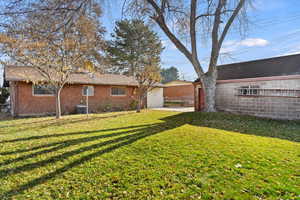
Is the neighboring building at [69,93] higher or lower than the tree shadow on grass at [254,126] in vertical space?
higher

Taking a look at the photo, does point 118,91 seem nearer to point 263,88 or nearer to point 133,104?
point 133,104

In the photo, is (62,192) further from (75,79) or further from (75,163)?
(75,79)

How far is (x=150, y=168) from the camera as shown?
332 cm

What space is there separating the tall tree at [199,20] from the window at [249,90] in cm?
235

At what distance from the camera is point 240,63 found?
13125mm

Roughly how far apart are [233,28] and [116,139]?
938 centimetres

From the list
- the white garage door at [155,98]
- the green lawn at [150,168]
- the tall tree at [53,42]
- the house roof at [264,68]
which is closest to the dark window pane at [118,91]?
the white garage door at [155,98]

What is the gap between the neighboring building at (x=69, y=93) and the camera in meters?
11.0

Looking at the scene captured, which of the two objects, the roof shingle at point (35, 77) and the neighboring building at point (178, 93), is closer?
the roof shingle at point (35, 77)

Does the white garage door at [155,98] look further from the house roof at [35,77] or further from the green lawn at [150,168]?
the green lawn at [150,168]

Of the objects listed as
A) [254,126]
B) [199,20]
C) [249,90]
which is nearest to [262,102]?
[249,90]

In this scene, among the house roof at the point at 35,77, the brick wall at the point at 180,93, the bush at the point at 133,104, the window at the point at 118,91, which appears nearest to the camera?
the house roof at the point at 35,77

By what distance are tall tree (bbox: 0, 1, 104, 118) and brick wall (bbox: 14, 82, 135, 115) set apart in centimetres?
273

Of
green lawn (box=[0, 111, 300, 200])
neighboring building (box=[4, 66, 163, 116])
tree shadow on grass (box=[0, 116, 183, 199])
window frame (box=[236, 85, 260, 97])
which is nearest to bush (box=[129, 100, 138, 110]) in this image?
neighboring building (box=[4, 66, 163, 116])
